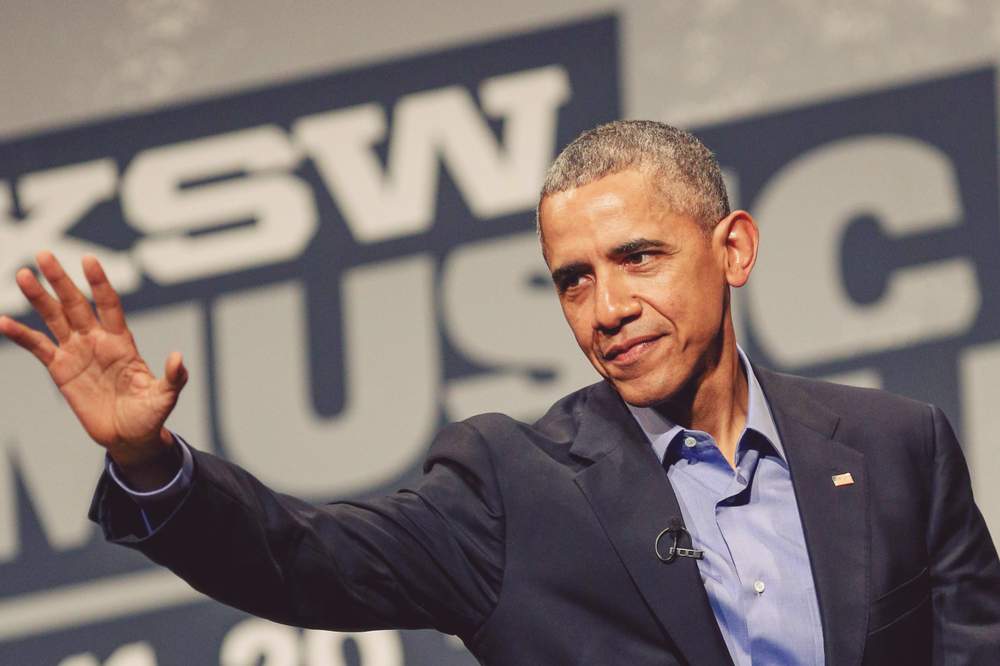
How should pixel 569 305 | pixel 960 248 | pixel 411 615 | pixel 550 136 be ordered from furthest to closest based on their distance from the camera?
pixel 550 136 → pixel 960 248 → pixel 569 305 → pixel 411 615

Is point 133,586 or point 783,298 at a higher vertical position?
point 783,298

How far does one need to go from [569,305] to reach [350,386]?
2036 mm

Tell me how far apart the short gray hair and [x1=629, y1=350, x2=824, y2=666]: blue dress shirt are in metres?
0.31

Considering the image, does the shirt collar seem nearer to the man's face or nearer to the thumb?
the man's face

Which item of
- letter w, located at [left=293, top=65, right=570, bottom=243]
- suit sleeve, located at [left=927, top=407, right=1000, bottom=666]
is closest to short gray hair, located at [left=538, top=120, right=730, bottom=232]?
suit sleeve, located at [left=927, top=407, right=1000, bottom=666]

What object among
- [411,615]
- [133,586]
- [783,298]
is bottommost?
[133,586]

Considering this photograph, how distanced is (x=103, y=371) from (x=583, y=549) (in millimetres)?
700

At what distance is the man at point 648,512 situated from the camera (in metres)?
1.90

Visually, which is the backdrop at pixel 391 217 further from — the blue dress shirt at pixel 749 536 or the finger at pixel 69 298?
the finger at pixel 69 298

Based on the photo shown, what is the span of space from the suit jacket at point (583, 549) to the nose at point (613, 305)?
7.0 inches

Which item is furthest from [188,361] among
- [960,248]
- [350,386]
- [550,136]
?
[960,248]

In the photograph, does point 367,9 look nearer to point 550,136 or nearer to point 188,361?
point 550,136

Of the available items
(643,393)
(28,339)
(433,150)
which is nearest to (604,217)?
(643,393)

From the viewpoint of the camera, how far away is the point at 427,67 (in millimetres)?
4094
